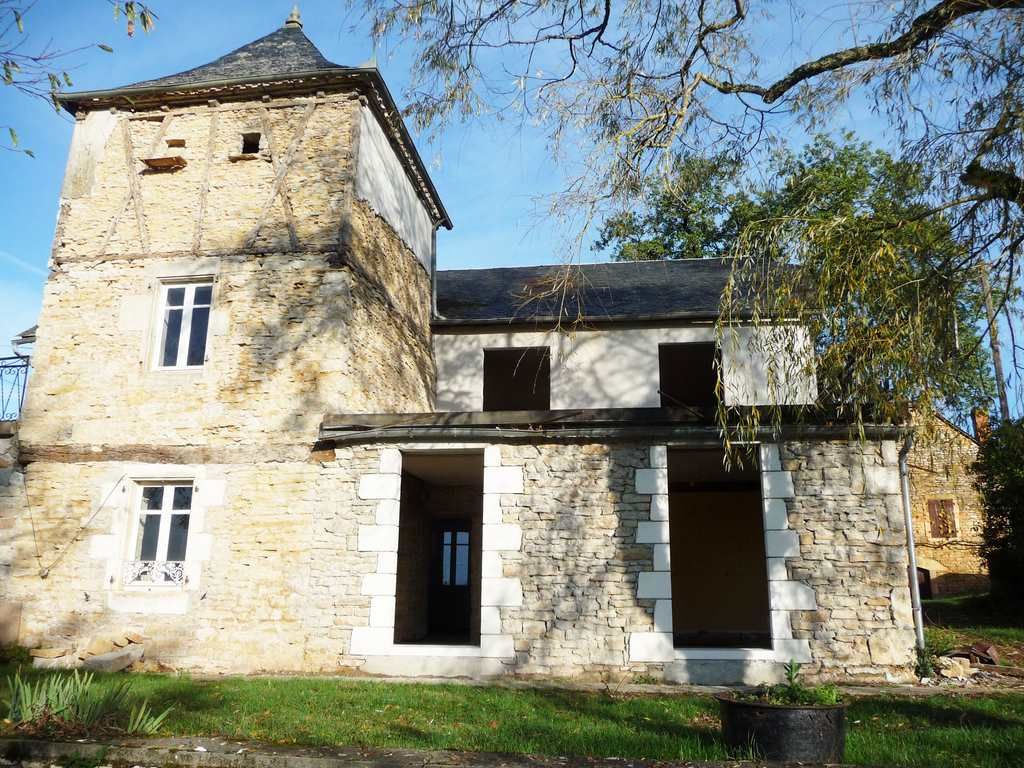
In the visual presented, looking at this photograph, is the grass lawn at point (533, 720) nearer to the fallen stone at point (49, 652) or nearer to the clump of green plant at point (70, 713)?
the clump of green plant at point (70, 713)

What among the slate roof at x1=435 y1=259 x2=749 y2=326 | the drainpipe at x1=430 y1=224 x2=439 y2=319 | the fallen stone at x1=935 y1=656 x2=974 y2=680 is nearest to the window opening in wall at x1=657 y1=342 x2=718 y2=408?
the slate roof at x1=435 y1=259 x2=749 y2=326

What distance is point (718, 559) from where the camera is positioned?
39.4 ft

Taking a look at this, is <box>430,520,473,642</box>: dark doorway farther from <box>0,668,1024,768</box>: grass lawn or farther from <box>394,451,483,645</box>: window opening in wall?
<box>0,668,1024,768</box>: grass lawn

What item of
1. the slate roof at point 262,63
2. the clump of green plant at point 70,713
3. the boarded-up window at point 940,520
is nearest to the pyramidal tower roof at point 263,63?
the slate roof at point 262,63

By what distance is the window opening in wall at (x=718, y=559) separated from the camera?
1170 centimetres

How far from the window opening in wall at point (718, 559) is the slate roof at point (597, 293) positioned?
2.67 metres

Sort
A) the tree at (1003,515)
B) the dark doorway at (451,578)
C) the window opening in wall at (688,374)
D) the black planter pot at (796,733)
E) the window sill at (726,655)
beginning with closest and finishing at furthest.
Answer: the black planter pot at (796,733), the window sill at (726,655), the dark doorway at (451,578), the tree at (1003,515), the window opening in wall at (688,374)

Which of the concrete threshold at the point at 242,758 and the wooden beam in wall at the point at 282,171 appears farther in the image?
the wooden beam in wall at the point at 282,171

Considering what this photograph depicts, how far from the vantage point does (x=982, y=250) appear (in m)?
5.52

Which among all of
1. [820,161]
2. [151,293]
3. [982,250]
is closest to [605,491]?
[982,250]

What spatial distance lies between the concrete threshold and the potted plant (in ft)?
1.37

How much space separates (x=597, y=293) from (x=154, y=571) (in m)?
7.64

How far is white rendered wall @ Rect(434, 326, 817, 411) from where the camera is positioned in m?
11.4

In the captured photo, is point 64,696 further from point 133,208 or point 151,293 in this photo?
point 133,208
